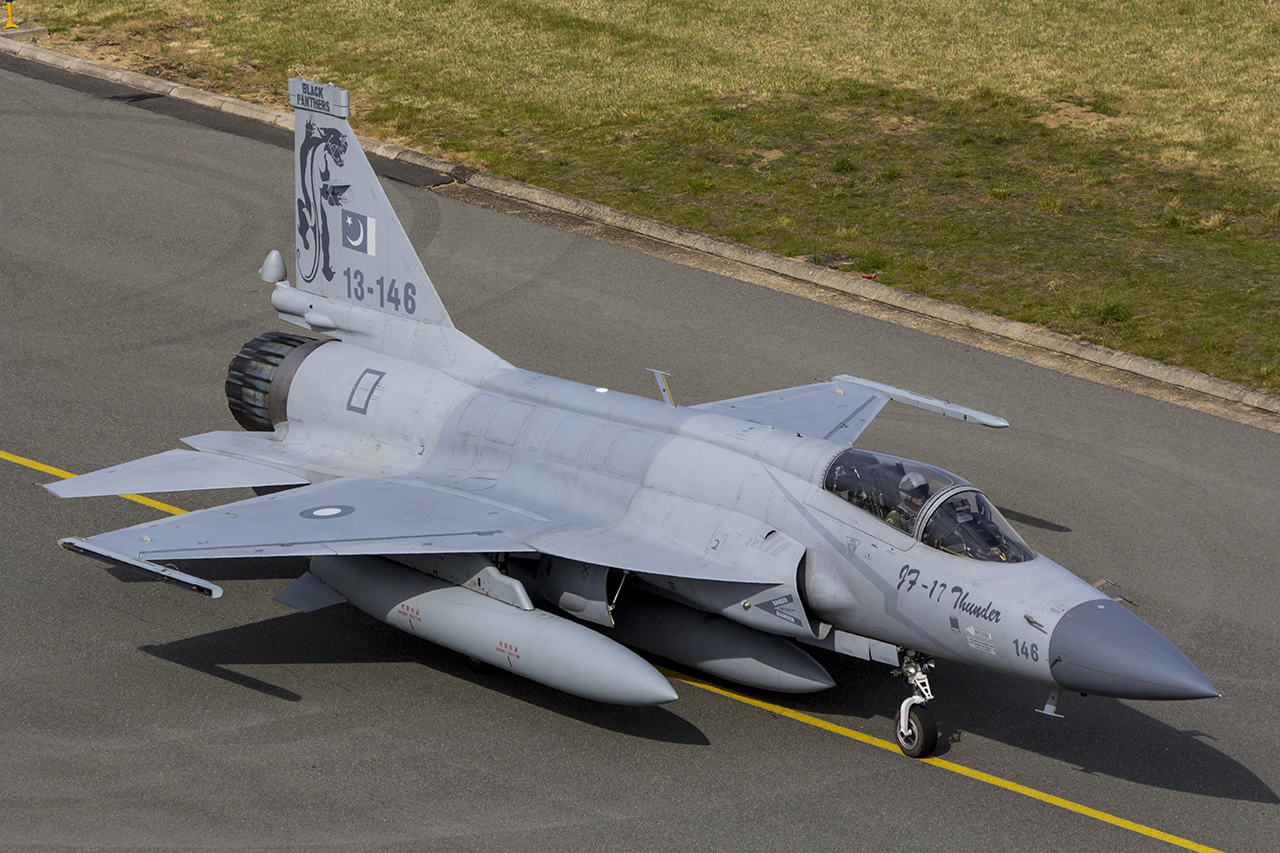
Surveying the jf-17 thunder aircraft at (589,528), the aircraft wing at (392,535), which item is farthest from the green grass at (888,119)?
the aircraft wing at (392,535)

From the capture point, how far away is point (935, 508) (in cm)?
1080

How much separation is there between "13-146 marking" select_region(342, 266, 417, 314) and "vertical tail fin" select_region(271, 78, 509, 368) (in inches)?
0.4

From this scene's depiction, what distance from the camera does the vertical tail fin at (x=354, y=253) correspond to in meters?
14.2

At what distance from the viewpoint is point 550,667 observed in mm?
11148

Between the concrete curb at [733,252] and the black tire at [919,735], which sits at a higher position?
the concrete curb at [733,252]

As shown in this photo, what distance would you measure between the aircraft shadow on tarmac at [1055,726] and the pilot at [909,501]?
6.84 feet

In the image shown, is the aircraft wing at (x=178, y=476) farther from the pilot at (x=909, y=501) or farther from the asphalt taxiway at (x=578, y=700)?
the pilot at (x=909, y=501)

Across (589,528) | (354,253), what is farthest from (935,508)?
(354,253)

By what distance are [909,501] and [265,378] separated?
7304 millimetres

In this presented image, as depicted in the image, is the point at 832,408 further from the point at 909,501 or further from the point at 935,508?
the point at 935,508

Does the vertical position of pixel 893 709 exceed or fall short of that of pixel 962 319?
it falls short

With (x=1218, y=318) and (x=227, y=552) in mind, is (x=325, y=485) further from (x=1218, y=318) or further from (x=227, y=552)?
(x=1218, y=318)

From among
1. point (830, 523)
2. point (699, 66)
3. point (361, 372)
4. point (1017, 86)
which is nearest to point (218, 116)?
point (699, 66)

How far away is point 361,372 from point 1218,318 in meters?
13.4
